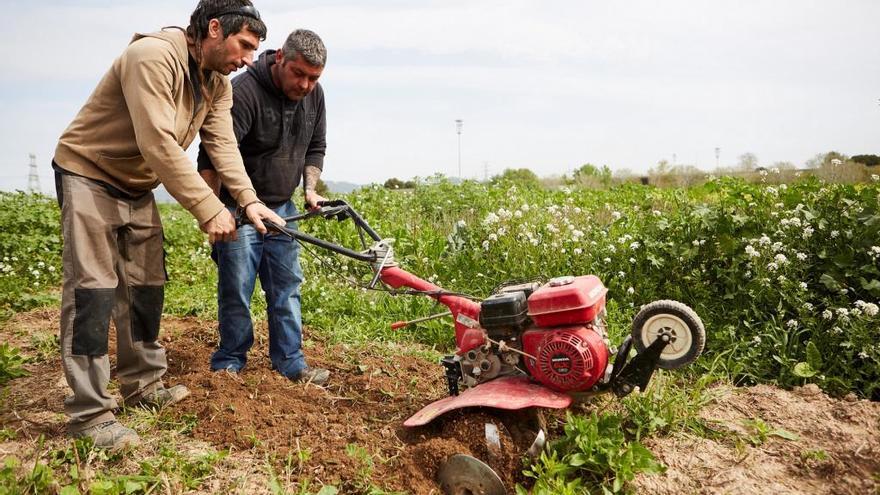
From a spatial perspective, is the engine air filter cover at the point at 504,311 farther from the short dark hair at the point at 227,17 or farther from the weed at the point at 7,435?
the weed at the point at 7,435

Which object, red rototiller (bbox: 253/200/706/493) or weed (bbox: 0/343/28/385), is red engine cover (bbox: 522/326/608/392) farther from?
weed (bbox: 0/343/28/385)

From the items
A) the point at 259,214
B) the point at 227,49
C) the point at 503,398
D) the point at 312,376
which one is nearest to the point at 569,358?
the point at 503,398

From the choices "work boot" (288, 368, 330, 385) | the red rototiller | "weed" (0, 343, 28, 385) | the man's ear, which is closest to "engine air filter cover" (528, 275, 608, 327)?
the red rototiller

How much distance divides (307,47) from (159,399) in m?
2.26

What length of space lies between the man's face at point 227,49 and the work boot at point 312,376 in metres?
2.04

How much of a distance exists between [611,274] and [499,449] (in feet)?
9.54

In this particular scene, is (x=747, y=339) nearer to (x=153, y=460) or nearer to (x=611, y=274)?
(x=611, y=274)

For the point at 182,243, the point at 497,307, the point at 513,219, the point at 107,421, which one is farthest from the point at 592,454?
the point at 182,243

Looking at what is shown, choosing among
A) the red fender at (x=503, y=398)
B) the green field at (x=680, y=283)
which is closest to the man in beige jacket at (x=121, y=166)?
the green field at (x=680, y=283)

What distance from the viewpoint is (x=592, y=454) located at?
3053 millimetres

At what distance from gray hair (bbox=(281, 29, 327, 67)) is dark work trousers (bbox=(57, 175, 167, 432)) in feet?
3.97

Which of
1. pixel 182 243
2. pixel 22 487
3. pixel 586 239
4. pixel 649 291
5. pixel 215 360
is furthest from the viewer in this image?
pixel 182 243

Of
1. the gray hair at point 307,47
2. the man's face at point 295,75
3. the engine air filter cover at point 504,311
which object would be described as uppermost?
the gray hair at point 307,47

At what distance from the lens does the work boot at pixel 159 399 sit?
12.8 feet
